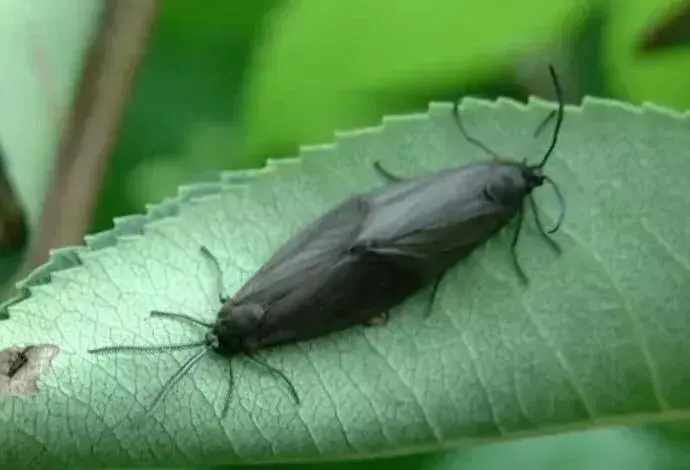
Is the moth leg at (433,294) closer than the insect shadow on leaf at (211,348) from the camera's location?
No

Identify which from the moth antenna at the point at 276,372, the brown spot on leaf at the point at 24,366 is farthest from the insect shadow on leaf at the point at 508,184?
the brown spot on leaf at the point at 24,366

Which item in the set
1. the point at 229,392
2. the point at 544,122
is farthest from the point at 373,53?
the point at 229,392

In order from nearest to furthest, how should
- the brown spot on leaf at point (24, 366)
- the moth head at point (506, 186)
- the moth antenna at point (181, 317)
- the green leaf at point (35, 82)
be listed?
the brown spot on leaf at point (24, 366)
the moth antenna at point (181, 317)
the green leaf at point (35, 82)
the moth head at point (506, 186)

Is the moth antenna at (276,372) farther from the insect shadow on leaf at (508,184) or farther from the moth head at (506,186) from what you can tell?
the moth head at (506,186)

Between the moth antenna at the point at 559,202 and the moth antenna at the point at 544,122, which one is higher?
the moth antenna at the point at 544,122

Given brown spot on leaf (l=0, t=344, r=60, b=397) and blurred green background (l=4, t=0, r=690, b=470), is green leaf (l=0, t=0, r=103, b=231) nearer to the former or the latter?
blurred green background (l=4, t=0, r=690, b=470)

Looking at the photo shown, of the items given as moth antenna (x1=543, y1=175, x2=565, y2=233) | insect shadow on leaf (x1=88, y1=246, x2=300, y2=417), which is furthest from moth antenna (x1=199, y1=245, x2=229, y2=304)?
moth antenna (x1=543, y1=175, x2=565, y2=233)

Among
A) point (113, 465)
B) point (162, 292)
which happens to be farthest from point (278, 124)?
point (113, 465)
